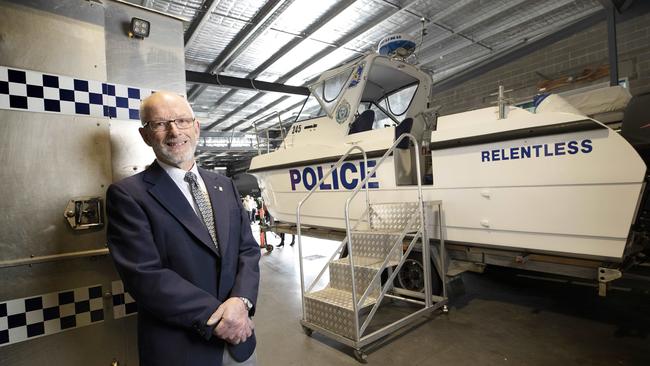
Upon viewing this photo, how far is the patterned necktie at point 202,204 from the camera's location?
1.24 meters

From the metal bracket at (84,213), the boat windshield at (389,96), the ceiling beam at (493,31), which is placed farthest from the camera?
the ceiling beam at (493,31)

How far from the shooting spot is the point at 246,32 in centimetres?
503

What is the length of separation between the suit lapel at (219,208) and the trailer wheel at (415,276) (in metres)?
2.56

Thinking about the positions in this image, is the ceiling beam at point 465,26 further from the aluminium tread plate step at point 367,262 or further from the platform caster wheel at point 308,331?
the platform caster wheel at point 308,331

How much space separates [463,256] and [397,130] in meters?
1.46

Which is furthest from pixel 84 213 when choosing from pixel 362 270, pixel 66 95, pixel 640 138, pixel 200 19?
pixel 200 19

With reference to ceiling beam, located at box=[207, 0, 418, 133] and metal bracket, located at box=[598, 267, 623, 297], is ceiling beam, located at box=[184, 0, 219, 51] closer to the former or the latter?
ceiling beam, located at box=[207, 0, 418, 133]

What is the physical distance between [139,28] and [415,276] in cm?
319

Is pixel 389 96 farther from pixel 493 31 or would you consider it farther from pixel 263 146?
pixel 493 31

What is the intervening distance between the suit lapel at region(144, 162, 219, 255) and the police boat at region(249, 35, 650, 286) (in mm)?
1808

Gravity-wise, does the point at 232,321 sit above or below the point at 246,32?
below

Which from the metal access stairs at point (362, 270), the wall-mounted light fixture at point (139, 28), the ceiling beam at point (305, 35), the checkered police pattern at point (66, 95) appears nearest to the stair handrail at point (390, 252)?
the metal access stairs at point (362, 270)

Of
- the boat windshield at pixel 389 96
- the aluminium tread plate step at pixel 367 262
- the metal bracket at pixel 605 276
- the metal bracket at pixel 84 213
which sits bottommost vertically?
the metal bracket at pixel 605 276

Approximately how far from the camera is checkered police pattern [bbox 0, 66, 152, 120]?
4.59 feet
